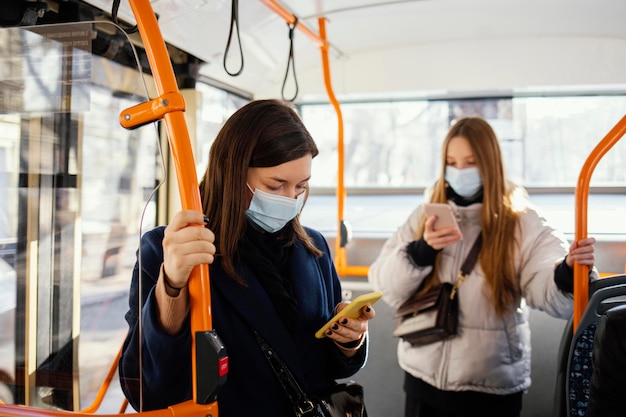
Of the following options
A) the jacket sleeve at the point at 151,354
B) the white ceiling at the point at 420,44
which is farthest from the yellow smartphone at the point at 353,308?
the white ceiling at the point at 420,44

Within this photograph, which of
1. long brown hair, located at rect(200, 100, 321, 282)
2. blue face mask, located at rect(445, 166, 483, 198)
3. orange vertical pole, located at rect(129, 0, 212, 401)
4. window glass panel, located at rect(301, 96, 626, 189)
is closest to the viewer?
orange vertical pole, located at rect(129, 0, 212, 401)

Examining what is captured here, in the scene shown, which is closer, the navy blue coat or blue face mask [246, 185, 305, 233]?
the navy blue coat

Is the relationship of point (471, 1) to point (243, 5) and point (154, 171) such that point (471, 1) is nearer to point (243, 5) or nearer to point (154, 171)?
point (243, 5)

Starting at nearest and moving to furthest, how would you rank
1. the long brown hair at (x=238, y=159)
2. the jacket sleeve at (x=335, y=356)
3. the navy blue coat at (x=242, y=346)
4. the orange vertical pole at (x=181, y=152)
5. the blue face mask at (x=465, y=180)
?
the orange vertical pole at (x=181, y=152) → the navy blue coat at (x=242, y=346) → the long brown hair at (x=238, y=159) → the jacket sleeve at (x=335, y=356) → the blue face mask at (x=465, y=180)

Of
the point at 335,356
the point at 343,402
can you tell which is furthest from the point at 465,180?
the point at 343,402

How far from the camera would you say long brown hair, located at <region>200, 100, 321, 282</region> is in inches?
65.6

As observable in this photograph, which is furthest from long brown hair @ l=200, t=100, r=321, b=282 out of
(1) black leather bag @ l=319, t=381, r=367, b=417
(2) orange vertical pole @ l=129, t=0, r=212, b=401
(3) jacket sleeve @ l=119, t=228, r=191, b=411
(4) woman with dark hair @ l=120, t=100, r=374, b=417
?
(1) black leather bag @ l=319, t=381, r=367, b=417

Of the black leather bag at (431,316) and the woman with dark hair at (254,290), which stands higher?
the woman with dark hair at (254,290)

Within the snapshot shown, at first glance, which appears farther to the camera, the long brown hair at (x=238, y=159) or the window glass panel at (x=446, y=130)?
the window glass panel at (x=446, y=130)

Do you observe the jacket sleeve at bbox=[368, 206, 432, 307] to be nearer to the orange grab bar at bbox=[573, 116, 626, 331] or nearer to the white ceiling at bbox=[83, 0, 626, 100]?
the orange grab bar at bbox=[573, 116, 626, 331]

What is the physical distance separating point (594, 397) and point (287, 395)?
2.60 ft

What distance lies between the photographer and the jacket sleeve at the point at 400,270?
279cm

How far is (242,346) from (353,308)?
0.31 metres

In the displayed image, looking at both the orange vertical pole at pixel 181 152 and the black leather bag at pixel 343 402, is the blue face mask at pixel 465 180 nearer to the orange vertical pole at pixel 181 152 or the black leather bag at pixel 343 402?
the black leather bag at pixel 343 402
